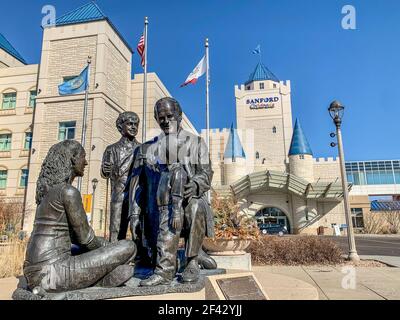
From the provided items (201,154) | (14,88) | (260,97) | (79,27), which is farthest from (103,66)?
(260,97)

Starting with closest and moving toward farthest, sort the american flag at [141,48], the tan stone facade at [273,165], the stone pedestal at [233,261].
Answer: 1. the stone pedestal at [233,261]
2. the american flag at [141,48]
3. the tan stone facade at [273,165]

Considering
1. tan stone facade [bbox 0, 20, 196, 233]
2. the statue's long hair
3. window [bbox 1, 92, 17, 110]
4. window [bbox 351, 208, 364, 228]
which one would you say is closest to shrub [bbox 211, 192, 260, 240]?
the statue's long hair

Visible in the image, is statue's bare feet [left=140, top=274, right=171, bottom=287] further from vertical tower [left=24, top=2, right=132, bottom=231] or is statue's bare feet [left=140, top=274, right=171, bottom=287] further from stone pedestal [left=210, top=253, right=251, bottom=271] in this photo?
vertical tower [left=24, top=2, right=132, bottom=231]

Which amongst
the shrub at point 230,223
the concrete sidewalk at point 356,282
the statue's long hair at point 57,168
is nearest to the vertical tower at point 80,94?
the shrub at point 230,223

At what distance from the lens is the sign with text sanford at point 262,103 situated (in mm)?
46344

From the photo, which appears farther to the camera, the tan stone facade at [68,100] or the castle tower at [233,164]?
the castle tower at [233,164]

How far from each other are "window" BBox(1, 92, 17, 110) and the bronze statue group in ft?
92.8

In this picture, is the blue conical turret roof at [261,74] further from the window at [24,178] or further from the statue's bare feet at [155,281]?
the statue's bare feet at [155,281]

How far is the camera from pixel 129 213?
12.3 feet

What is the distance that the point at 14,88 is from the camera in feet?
89.9

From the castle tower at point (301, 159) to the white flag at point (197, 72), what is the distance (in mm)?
24581

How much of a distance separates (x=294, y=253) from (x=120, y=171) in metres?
7.48

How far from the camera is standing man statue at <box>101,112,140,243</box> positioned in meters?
3.92
